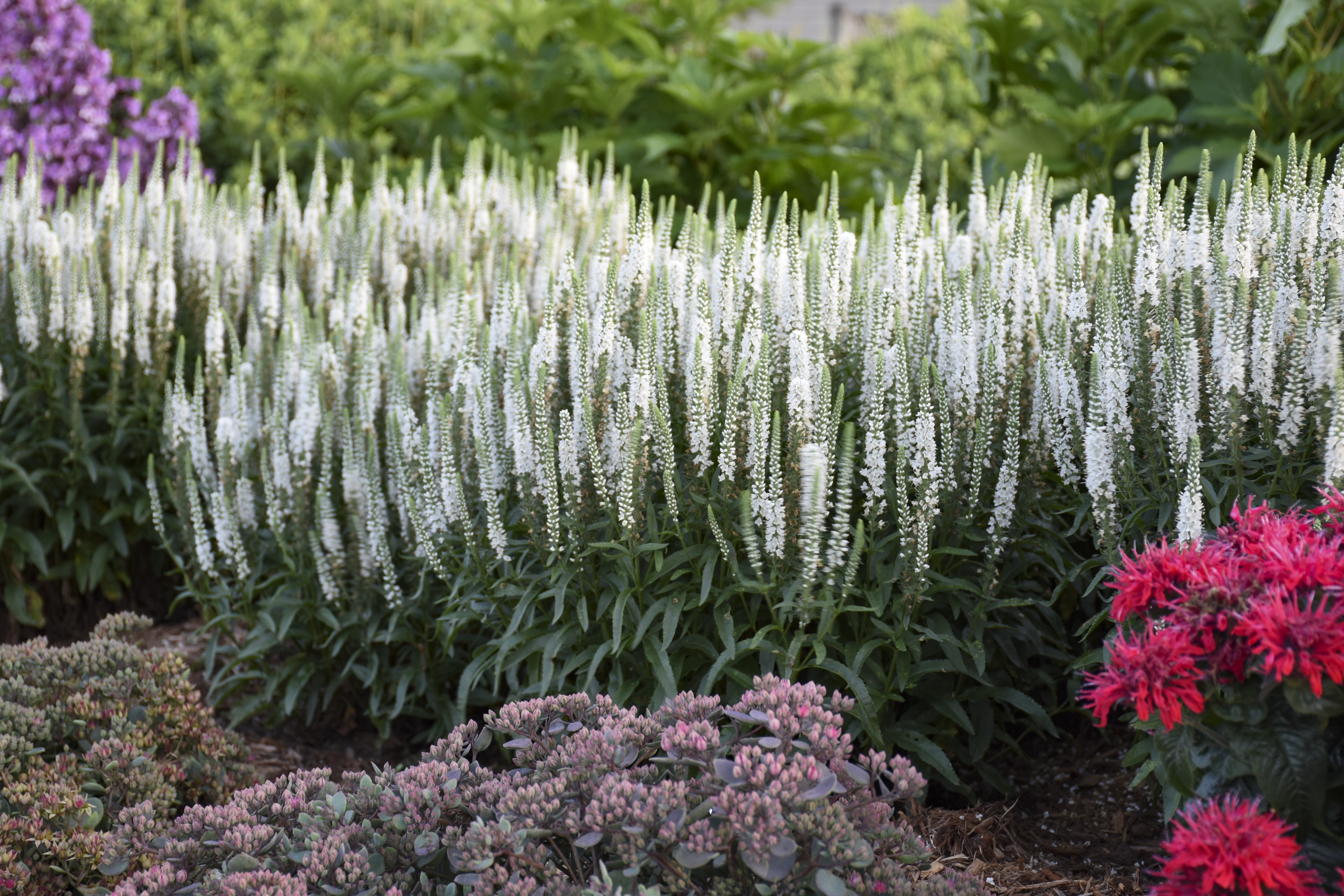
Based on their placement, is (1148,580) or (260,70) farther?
(260,70)

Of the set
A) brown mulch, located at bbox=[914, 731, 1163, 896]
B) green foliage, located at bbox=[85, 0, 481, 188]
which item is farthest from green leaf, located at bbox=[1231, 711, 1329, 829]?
green foliage, located at bbox=[85, 0, 481, 188]

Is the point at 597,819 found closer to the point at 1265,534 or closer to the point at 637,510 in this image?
the point at 637,510

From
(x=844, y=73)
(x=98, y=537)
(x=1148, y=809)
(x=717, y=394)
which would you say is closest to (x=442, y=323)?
(x=717, y=394)

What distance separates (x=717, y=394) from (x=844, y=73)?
28.7ft

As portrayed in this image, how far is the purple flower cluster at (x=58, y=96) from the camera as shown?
7.37 m

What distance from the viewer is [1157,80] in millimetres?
7359

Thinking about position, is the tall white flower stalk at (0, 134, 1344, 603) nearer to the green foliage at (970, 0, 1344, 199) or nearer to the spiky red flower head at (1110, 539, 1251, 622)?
the spiky red flower head at (1110, 539, 1251, 622)

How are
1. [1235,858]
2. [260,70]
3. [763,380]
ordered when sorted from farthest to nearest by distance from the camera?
[260,70], [763,380], [1235,858]

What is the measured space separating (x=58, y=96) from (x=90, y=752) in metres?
5.85

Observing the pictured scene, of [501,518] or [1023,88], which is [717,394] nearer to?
[501,518]

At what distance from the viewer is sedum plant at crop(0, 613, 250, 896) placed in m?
3.03

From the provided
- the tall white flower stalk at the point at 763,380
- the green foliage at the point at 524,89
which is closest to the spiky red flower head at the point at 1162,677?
the tall white flower stalk at the point at 763,380

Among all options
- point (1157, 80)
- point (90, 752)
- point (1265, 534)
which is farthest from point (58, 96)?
point (1265, 534)

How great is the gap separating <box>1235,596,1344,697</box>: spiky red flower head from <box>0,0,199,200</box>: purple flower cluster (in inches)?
Answer: 276
